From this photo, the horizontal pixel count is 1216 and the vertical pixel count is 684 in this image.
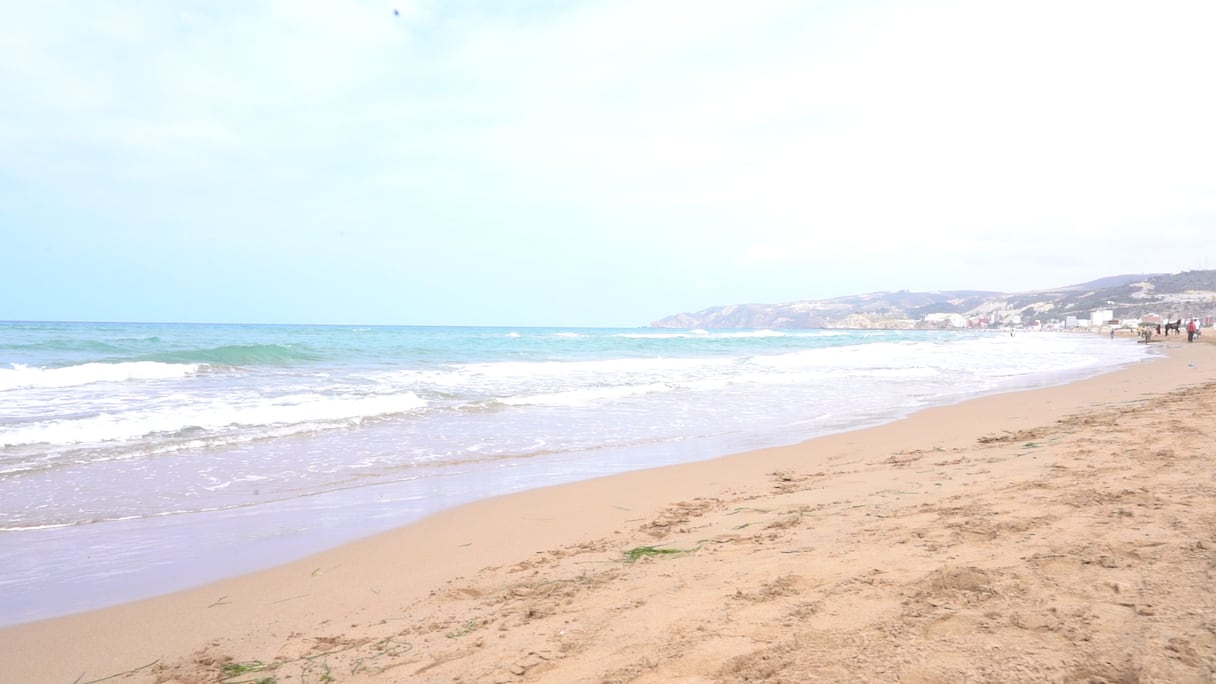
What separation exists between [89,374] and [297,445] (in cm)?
1317

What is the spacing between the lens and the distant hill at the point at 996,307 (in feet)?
348

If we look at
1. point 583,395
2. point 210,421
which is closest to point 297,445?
point 210,421

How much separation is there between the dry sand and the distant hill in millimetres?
106587

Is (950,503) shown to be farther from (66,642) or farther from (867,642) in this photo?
(66,642)

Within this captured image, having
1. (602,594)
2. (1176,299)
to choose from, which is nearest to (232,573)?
(602,594)

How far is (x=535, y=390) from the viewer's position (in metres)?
15.8

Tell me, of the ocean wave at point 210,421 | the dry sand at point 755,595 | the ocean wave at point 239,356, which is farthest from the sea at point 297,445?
the ocean wave at point 239,356

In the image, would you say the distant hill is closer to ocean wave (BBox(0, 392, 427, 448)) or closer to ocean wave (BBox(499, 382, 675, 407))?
ocean wave (BBox(499, 382, 675, 407))

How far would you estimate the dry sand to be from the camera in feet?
7.39

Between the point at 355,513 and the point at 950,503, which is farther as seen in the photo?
the point at 355,513

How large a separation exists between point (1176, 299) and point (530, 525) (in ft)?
439

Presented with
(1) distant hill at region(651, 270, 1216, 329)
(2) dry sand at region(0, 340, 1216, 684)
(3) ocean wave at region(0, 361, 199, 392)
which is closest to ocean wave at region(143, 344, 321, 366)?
(3) ocean wave at region(0, 361, 199, 392)

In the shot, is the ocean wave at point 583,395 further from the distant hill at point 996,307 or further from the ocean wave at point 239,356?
the distant hill at point 996,307

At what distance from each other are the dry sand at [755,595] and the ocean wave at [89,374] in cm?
1491
